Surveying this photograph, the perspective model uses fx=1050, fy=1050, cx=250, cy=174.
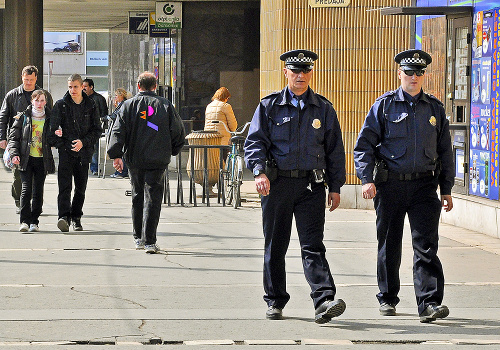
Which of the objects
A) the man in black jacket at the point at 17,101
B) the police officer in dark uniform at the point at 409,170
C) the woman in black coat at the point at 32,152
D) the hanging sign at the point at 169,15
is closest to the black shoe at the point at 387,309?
the police officer in dark uniform at the point at 409,170

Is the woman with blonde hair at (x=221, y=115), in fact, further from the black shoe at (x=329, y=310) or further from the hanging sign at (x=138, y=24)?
the hanging sign at (x=138, y=24)

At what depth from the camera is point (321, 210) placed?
705 cm

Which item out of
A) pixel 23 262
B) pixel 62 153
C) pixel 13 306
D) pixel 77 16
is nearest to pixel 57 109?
pixel 62 153

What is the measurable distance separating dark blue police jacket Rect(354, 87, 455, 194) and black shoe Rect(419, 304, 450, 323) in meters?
0.81

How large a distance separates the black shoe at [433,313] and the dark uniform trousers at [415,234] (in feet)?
0.13

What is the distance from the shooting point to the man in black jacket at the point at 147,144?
33.3 ft

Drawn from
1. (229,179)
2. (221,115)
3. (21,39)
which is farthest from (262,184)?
(21,39)

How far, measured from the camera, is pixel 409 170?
7.05 m

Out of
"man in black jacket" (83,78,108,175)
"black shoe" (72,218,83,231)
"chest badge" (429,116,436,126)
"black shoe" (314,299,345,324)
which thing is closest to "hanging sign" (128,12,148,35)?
"man in black jacket" (83,78,108,175)

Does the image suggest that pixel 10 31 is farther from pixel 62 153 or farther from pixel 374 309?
pixel 374 309

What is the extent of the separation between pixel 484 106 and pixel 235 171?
417 centimetres

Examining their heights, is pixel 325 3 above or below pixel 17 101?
above

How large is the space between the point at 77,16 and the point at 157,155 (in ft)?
77.7

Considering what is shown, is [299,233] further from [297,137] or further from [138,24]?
[138,24]
